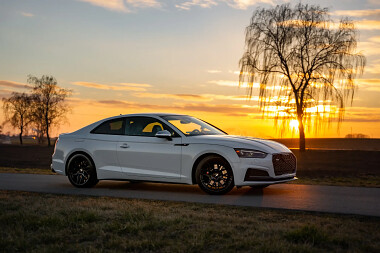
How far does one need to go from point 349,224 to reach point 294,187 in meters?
4.90

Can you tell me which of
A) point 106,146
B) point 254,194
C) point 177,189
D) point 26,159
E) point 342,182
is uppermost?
point 106,146

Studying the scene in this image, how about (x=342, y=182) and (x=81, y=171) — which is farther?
(x=342, y=182)

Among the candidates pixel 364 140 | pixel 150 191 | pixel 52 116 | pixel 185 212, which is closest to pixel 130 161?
pixel 150 191

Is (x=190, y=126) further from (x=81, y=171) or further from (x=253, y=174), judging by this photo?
(x=81, y=171)

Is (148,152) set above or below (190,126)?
below

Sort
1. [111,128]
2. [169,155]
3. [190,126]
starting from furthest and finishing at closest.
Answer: [111,128], [190,126], [169,155]

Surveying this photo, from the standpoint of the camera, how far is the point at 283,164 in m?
10.1

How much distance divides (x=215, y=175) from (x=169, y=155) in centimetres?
106

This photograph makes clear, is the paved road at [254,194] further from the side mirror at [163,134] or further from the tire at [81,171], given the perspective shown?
the side mirror at [163,134]

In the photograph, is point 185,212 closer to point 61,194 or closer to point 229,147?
point 229,147

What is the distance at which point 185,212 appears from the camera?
7.46m

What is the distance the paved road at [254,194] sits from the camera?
27.6 ft

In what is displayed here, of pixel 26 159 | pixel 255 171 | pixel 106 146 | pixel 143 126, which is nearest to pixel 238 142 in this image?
pixel 255 171

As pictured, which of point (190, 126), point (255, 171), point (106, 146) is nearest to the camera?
point (255, 171)
